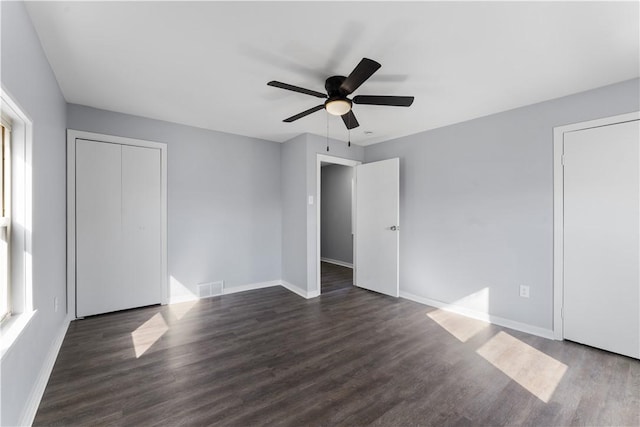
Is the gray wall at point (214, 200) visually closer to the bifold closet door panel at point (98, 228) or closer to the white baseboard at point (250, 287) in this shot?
the white baseboard at point (250, 287)

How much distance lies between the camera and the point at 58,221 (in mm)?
2686

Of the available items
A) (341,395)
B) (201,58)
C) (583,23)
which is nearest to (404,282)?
(341,395)

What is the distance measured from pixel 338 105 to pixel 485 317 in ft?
9.56

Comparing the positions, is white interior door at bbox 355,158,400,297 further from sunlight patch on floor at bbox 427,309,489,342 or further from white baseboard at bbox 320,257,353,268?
white baseboard at bbox 320,257,353,268

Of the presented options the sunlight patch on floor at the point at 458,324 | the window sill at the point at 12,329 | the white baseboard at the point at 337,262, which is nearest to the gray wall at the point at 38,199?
the window sill at the point at 12,329

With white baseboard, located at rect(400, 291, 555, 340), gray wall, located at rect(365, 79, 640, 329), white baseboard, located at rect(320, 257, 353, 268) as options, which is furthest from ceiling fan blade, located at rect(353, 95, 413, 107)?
white baseboard, located at rect(320, 257, 353, 268)

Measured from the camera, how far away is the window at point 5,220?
159 cm

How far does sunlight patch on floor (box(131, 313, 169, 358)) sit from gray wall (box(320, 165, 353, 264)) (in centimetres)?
408

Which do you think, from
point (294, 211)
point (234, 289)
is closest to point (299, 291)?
point (234, 289)

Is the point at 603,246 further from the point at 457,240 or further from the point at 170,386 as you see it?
the point at 170,386

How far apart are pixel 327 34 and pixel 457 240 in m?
2.84

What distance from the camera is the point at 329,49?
198 cm

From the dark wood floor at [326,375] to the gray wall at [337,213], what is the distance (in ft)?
→ 10.7

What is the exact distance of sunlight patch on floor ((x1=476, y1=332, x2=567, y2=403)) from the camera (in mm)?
2039
